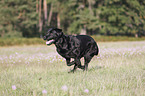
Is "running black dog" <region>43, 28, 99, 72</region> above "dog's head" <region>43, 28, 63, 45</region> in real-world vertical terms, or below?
below

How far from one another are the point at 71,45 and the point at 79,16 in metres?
33.3

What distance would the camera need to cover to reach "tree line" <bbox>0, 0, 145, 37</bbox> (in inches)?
1400

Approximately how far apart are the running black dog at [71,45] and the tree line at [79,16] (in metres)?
31.4

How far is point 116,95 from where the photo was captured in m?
3.25

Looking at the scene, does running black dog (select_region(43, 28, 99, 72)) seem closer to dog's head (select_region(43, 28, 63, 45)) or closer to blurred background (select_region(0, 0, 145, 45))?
dog's head (select_region(43, 28, 63, 45))

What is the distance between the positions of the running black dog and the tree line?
31.4 m

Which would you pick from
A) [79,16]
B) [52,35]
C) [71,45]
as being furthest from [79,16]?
[52,35]

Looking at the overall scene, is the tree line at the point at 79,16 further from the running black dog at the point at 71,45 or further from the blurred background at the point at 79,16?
the running black dog at the point at 71,45

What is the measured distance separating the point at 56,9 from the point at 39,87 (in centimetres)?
4274

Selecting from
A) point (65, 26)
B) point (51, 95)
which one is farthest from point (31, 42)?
point (65, 26)

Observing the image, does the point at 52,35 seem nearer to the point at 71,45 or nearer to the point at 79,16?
the point at 71,45

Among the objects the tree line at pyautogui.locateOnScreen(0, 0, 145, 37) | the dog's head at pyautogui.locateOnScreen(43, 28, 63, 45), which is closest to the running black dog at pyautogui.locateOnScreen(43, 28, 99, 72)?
the dog's head at pyautogui.locateOnScreen(43, 28, 63, 45)

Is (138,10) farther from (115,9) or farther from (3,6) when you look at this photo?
(3,6)

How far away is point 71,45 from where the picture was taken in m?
5.04
